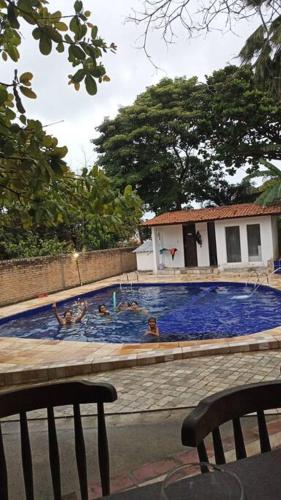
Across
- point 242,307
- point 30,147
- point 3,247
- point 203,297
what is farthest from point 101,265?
point 30,147

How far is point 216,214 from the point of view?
70.8 feet

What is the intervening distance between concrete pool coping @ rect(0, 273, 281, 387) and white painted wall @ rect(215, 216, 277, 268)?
12644 millimetres

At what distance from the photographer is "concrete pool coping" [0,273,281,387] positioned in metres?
6.43

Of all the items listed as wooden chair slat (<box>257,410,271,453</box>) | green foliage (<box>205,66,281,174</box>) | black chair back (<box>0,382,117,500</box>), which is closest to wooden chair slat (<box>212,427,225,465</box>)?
wooden chair slat (<box>257,410,271,453</box>)

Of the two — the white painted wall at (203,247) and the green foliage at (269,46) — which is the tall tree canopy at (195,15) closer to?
the green foliage at (269,46)

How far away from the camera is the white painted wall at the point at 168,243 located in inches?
910

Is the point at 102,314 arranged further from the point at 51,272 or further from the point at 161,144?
the point at 161,144

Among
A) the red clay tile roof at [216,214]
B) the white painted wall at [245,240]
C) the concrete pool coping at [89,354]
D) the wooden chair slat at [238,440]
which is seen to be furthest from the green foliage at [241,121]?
the wooden chair slat at [238,440]

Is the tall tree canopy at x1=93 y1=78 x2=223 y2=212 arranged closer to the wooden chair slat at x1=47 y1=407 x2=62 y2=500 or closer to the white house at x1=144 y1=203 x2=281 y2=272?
the white house at x1=144 y1=203 x2=281 y2=272

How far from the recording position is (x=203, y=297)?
52.7 feet

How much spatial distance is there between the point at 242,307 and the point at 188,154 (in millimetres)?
15740

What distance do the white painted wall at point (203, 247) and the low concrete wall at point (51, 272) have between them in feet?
16.2

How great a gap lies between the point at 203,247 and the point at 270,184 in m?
5.47

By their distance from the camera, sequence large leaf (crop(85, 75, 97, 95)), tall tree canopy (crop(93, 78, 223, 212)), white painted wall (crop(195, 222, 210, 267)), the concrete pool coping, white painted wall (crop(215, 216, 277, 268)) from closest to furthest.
Answer: large leaf (crop(85, 75, 97, 95)) → the concrete pool coping → white painted wall (crop(215, 216, 277, 268)) → white painted wall (crop(195, 222, 210, 267)) → tall tree canopy (crop(93, 78, 223, 212))
